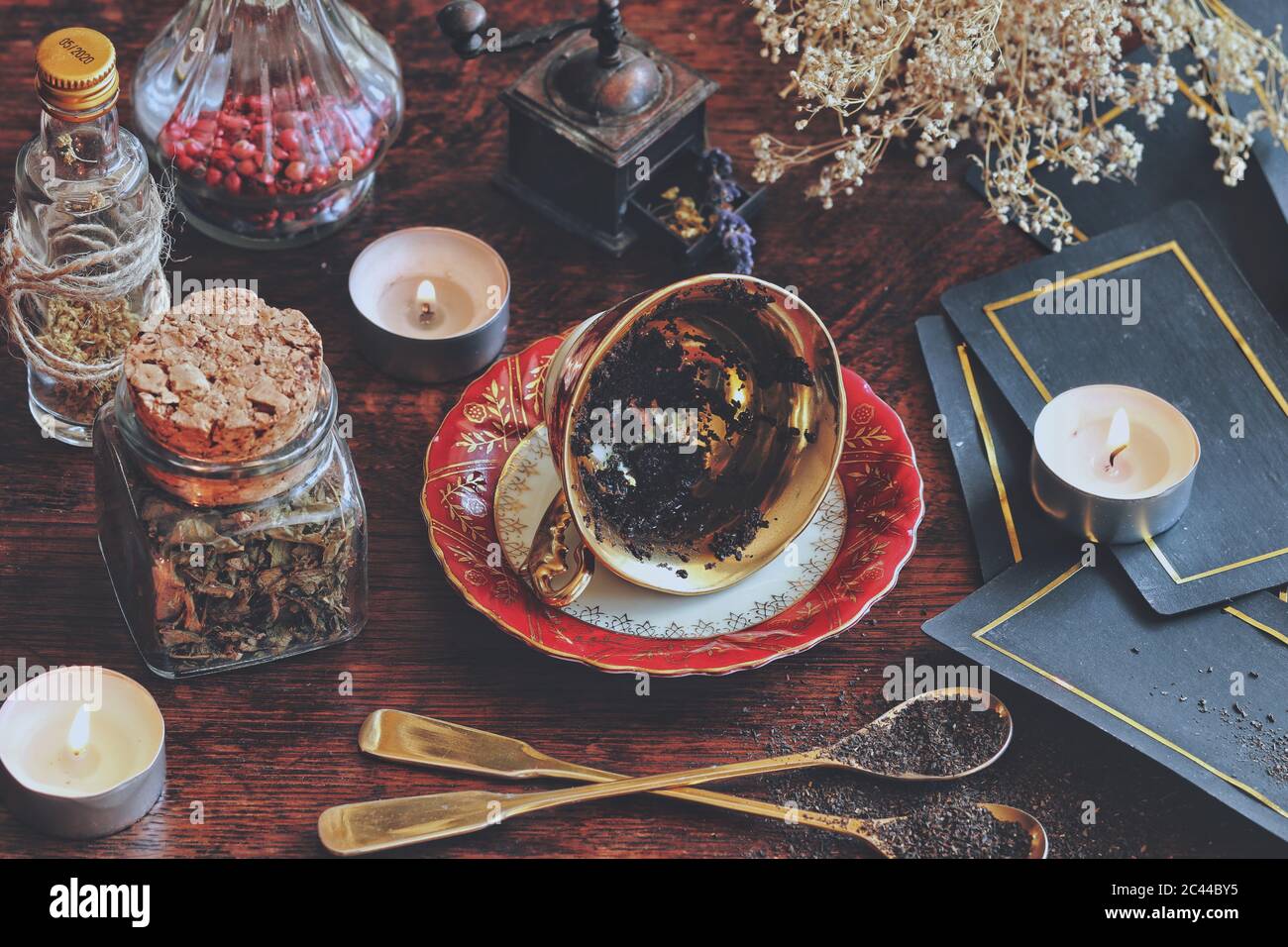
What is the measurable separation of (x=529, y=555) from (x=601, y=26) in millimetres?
508

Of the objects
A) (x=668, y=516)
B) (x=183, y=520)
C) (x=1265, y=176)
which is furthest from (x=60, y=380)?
(x=1265, y=176)

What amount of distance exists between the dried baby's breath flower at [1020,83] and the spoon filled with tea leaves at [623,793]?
57cm

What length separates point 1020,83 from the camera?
5.07ft

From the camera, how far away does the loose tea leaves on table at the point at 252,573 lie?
113 centimetres

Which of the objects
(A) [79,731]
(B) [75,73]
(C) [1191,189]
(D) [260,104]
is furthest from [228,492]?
(C) [1191,189]

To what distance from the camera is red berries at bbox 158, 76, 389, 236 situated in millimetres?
1384

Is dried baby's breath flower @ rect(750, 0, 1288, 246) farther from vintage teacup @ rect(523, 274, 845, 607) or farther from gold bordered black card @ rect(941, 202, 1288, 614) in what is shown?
vintage teacup @ rect(523, 274, 845, 607)

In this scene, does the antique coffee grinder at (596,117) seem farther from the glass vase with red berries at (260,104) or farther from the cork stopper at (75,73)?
the cork stopper at (75,73)

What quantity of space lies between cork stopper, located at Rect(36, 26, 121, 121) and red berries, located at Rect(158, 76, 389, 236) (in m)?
0.24

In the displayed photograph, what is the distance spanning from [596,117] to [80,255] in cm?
49

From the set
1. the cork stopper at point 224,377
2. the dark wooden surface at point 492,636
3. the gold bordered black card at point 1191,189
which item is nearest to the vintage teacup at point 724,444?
the dark wooden surface at point 492,636

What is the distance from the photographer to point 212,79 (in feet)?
4.55

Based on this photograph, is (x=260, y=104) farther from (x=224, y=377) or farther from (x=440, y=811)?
(x=440, y=811)

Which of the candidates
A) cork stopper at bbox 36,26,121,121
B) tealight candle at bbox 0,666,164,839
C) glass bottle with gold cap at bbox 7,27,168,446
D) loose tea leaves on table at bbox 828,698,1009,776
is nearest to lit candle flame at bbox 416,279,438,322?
glass bottle with gold cap at bbox 7,27,168,446
